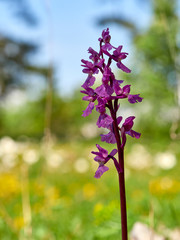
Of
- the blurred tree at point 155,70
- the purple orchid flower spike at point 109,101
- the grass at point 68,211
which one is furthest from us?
the blurred tree at point 155,70

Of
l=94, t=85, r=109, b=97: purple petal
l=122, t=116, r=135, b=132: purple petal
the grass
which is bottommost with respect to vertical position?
the grass

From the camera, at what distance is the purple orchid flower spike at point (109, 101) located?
29.3 inches

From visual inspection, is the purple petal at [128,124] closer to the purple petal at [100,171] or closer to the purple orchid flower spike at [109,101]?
the purple orchid flower spike at [109,101]

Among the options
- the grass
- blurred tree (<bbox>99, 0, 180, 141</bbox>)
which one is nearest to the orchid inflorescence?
the grass

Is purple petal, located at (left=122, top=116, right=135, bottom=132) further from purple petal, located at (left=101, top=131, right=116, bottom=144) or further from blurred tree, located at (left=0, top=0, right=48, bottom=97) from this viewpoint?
blurred tree, located at (left=0, top=0, right=48, bottom=97)

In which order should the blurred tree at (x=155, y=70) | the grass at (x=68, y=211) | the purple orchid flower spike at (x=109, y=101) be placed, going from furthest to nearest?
1. the blurred tree at (x=155, y=70)
2. the grass at (x=68, y=211)
3. the purple orchid flower spike at (x=109, y=101)

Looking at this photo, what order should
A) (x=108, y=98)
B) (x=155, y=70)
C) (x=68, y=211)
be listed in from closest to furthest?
(x=108, y=98)
(x=68, y=211)
(x=155, y=70)

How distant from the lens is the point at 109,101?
0.76 m

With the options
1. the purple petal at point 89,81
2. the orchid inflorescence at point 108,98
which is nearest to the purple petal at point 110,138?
the orchid inflorescence at point 108,98

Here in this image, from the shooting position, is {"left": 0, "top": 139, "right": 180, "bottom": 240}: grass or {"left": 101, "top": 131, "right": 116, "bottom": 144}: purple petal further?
{"left": 0, "top": 139, "right": 180, "bottom": 240}: grass

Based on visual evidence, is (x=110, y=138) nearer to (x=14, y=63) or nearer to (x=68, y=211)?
(x=68, y=211)

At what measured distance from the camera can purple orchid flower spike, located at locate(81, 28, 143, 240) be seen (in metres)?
0.74

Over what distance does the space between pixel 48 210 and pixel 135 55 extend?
19.3 m

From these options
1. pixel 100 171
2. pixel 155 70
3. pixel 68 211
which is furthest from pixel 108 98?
pixel 155 70
